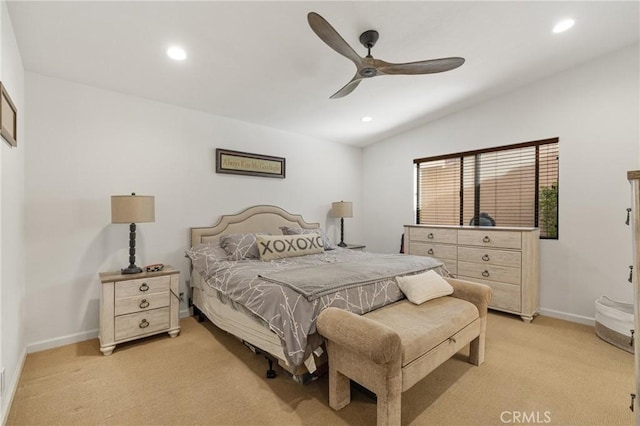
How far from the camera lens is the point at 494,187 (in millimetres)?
4043

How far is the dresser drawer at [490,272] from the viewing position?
131 inches

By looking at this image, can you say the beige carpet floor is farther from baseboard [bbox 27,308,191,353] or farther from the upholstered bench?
→ the upholstered bench

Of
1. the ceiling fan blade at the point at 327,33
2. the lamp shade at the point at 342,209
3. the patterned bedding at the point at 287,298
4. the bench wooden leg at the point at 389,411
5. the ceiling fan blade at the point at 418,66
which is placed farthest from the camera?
the lamp shade at the point at 342,209

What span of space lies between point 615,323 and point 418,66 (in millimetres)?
2916

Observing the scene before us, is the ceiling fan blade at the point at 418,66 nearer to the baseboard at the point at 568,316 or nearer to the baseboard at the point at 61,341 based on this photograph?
the baseboard at the point at 568,316

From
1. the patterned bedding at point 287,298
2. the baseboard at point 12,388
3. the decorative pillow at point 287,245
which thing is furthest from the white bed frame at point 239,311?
the baseboard at point 12,388

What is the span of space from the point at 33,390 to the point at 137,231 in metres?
1.51

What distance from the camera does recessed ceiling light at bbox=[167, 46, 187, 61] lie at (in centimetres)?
244

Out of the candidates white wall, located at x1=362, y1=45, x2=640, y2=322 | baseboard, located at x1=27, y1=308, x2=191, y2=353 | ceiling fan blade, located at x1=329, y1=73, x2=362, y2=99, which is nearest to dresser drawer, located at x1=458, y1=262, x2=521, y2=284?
white wall, located at x1=362, y1=45, x2=640, y2=322

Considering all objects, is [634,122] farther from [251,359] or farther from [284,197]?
[251,359]

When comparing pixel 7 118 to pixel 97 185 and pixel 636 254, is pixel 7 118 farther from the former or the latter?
pixel 636 254

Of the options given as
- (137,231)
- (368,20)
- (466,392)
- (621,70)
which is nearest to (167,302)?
(137,231)

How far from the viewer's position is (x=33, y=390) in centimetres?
199

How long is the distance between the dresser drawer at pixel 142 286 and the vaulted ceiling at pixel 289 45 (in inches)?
76.1
